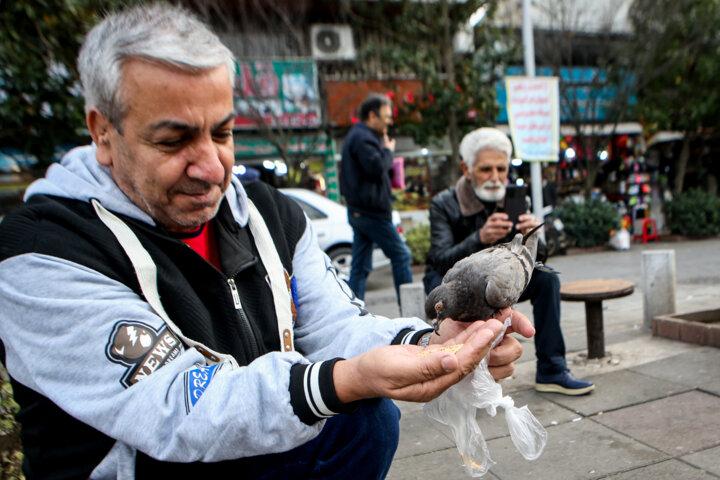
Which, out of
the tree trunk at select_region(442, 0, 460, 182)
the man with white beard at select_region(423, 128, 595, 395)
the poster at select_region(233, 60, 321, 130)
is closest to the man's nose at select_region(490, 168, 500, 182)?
the man with white beard at select_region(423, 128, 595, 395)

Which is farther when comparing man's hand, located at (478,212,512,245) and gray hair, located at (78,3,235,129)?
man's hand, located at (478,212,512,245)

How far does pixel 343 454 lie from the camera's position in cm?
158

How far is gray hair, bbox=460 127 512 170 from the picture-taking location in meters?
3.48

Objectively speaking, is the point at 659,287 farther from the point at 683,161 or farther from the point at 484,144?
the point at 683,161

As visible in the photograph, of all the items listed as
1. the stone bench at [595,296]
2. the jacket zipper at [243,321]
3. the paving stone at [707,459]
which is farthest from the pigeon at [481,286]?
the stone bench at [595,296]

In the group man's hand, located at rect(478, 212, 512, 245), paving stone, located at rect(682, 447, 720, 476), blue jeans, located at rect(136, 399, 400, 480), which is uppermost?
man's hand, located at rect(478, 212, 512, 245)

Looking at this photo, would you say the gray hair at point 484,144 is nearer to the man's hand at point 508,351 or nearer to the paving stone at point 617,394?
the paving stone at point 617,394

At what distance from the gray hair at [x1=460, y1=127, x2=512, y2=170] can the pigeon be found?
1.58 metres

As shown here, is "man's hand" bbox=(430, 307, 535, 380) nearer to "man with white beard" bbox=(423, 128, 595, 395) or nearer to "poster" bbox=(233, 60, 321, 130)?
"man with white beard" bbox=(423, 128, 595, 395)

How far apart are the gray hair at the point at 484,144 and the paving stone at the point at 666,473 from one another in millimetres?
1938

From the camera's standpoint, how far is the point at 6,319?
1365 mm

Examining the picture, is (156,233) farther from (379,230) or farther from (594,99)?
(594,99)

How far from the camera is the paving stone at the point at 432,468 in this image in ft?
8.91

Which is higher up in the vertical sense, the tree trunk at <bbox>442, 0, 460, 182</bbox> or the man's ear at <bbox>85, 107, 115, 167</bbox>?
the tree trunk at <bbox>442, 0, 460, 182</bbox>
